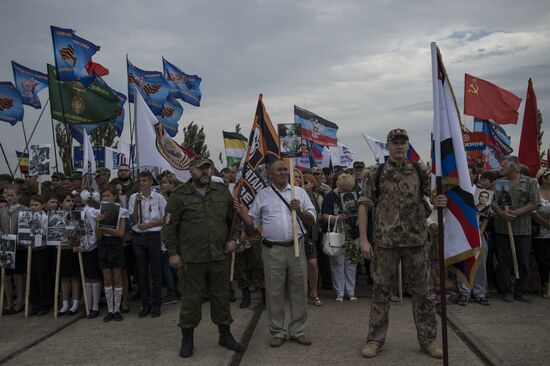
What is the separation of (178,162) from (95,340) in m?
2.60

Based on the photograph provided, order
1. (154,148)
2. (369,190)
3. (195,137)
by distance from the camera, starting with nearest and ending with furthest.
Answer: (369,190) < (154,148) < (195,137)

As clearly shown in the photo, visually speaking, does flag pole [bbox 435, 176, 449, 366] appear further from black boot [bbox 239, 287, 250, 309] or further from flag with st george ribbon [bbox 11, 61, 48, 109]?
flag with st george ribbon [bbox 11, 61, 48, 109]

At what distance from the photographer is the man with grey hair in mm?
7270

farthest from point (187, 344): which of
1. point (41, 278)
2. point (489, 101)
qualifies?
point (489, 101)

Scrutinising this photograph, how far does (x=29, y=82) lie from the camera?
14172mm

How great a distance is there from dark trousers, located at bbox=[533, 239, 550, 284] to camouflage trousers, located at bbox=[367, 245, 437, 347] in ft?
12.6

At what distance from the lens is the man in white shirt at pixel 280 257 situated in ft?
17.7

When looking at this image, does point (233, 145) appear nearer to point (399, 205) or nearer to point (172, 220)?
point (172, 220)

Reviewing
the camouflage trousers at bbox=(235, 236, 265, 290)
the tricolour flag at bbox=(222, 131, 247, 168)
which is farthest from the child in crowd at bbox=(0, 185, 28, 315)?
the tricolour flag at bbox=(222, 131, 247, 168)

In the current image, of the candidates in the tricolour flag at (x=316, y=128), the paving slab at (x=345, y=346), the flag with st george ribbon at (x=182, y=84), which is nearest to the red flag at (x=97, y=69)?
the flag with st george ribbon at (x=182, y=84)

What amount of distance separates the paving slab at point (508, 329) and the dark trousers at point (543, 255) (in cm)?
49

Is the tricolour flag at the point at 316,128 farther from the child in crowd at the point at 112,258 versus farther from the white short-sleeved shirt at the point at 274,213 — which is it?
the white short-sleeved shirt at the point at 274,213

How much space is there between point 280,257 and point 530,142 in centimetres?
607

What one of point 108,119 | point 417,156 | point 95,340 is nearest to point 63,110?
point 108,119
